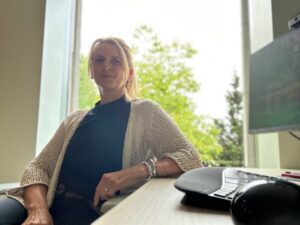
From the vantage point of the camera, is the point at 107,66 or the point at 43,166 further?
the point at 107,66

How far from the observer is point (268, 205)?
0.33m

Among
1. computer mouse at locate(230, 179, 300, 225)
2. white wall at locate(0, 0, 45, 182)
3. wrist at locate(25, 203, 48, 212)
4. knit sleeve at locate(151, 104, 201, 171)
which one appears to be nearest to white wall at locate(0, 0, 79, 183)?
white wall at locate(0, 0, 45, 182)

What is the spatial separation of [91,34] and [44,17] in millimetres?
371

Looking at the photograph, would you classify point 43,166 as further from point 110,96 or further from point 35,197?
point 110,96

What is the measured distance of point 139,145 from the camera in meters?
1.11

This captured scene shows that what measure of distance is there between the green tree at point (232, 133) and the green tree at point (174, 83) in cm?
4

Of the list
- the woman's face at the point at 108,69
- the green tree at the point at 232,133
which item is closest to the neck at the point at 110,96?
the woman's face at the point at 108,69

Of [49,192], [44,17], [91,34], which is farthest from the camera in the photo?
[91,34]

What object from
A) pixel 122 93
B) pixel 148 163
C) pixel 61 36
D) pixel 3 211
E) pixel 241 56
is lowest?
pixel 3 211

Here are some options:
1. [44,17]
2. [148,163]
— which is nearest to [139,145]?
[148,163]

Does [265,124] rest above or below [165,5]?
below

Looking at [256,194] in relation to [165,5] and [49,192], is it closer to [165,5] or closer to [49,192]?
[49,192]

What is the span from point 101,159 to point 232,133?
0.99 metres

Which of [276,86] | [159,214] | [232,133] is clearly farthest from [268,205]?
[232,133]
